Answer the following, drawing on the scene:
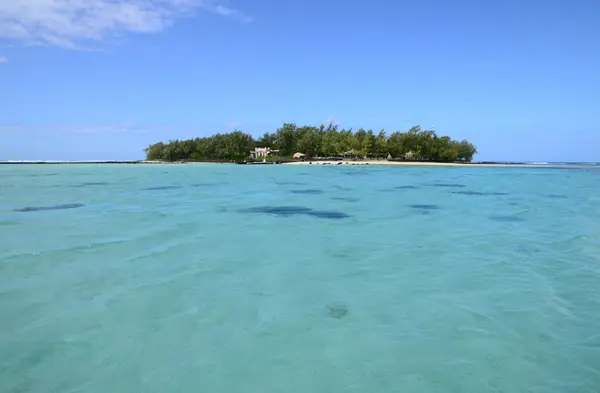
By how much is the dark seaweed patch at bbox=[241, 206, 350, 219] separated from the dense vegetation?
326 feet

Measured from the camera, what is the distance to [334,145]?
119062mm

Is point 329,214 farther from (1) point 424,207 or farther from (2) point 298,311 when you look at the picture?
(2) point 298,311

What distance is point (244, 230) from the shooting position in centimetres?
1351

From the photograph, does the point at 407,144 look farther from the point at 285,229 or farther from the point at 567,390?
the point at 567,390

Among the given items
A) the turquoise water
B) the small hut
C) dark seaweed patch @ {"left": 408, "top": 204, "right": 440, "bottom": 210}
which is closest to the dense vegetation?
the small hut

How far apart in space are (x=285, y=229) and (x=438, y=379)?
9641mm

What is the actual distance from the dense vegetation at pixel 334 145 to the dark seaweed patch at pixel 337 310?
113 meters

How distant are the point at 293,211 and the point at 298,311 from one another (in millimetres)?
12559

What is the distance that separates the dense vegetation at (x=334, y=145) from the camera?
11941cm

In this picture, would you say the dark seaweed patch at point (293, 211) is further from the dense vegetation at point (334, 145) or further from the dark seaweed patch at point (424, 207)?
the dense vegetation at point (334, 145)

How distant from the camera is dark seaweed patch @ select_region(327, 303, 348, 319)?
19.8 ft

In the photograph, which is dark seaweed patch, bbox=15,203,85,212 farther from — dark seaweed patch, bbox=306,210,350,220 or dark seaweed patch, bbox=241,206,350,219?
dark seaweed patch, bbox=306,210,350,220

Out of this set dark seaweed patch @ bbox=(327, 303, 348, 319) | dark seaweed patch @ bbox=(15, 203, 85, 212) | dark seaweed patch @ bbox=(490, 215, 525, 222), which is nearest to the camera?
dark seaweed patch @ bbox=(327, 303, 348, 319)

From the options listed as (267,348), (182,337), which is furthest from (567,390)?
(182,337)
